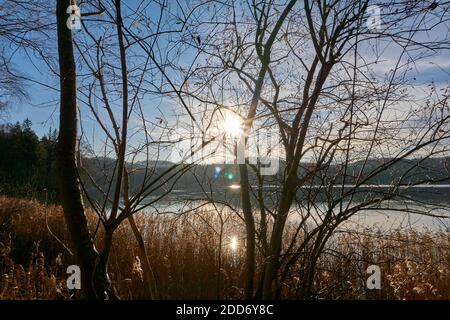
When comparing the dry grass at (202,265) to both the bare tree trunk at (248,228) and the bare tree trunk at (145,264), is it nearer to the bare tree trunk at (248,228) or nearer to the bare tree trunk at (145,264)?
the bare tree trunk at (248,228)

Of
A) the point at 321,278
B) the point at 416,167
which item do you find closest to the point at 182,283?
the point at 321,278

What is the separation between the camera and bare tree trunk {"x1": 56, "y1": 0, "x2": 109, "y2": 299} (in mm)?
1409

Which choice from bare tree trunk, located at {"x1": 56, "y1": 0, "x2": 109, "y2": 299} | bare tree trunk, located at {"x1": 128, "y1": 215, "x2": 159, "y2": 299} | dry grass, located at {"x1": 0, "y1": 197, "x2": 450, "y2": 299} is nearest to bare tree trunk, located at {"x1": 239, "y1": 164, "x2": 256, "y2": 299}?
bare tree trunk, located at {"x1": 128, "y1": 215, "x2": 159, "y2": 299}

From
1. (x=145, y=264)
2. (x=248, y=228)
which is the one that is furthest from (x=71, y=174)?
(x=248, y=228)

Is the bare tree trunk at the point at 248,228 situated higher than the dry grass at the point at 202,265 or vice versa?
the bare tree trunk at the point at 248,228

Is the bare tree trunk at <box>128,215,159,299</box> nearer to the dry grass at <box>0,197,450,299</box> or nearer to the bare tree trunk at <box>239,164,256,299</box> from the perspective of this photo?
the bare tree trunk at <box>239,164,256,299</box>

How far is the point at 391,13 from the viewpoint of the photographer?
1595mm

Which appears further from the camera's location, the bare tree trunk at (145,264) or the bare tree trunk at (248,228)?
the bare tree trunk at (248,228)

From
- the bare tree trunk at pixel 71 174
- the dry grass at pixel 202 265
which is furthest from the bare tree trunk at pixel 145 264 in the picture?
the dry grass at pixel 202 265

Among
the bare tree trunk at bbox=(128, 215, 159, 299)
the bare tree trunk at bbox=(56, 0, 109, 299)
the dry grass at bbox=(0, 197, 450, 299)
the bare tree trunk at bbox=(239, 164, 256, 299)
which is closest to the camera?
the bare tree trunk at bbox=(56, 0, 109, 299)

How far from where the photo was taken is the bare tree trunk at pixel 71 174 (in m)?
1.41
